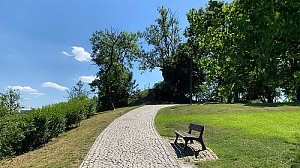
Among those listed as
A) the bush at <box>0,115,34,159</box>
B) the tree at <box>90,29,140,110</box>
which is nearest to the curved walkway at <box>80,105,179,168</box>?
the bush at <box>0,115,34,159</box>

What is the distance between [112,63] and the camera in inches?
1508

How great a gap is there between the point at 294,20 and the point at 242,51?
0.90m

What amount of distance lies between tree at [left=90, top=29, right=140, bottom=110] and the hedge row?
62.5 ft

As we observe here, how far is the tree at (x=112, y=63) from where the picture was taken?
3769 cm

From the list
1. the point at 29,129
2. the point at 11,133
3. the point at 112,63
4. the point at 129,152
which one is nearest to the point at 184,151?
the point at 129,152

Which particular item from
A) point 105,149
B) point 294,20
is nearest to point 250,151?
point 105,149

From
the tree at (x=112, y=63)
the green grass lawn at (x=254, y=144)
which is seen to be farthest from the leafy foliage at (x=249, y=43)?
the tree at (x=112, y=63)

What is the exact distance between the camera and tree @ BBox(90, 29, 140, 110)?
124 feet

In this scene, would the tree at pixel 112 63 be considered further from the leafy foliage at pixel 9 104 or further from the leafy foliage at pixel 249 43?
the leafy foliage at pixel 249 43

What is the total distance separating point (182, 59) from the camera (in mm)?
43688

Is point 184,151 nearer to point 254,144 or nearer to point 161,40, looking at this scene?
point 254,144

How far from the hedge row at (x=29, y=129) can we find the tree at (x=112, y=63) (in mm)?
19043

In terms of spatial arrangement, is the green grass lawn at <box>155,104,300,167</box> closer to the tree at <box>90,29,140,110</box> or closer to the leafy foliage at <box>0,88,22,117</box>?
the leafy foliage at <box>0,88,22,117</box>

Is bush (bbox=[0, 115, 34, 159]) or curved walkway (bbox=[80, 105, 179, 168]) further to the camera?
bush (bbox=[0, 115, 34, 159])
